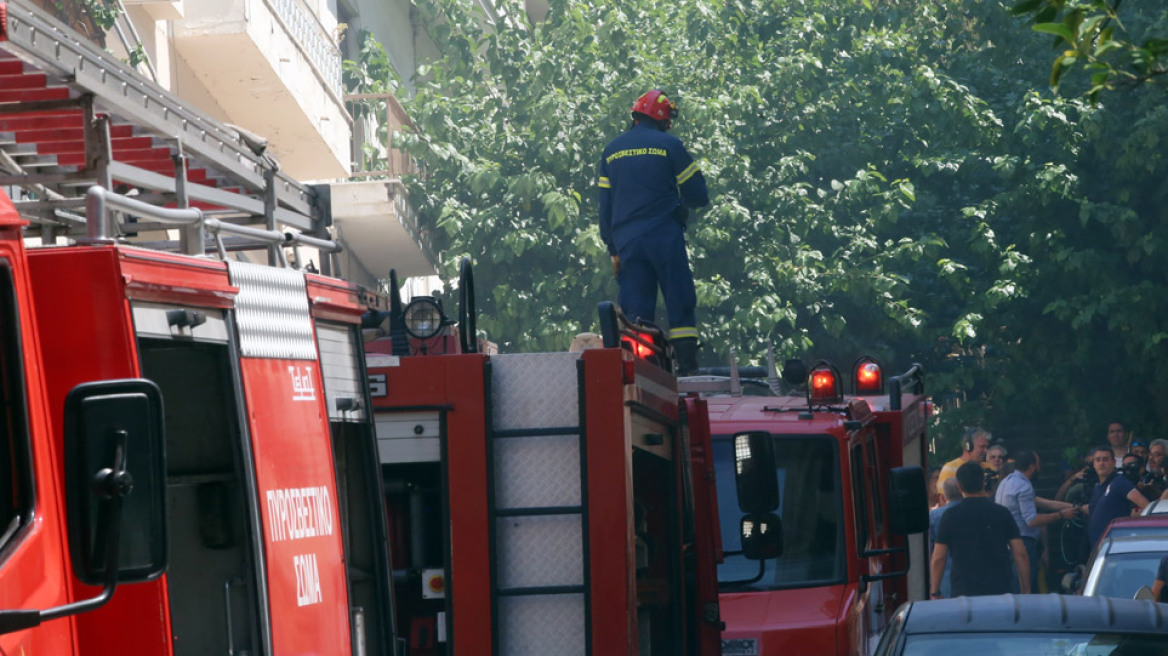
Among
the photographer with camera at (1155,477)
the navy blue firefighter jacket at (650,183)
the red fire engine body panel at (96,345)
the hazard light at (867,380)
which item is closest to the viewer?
the red fire engine body panel at (96,345)

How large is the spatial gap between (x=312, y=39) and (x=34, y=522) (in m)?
14.8

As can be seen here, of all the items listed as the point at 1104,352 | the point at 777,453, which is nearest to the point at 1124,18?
the point at 1104,352

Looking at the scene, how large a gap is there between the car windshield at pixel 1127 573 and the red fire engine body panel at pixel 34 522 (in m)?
7.49

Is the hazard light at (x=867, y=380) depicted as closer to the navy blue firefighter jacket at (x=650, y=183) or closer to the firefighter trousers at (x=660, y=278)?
the firefighter trousers at (x=660, y=278)

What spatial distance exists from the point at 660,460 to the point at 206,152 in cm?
231

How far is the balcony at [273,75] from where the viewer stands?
14.8 meters

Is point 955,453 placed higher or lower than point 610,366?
lower

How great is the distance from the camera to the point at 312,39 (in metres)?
17.4

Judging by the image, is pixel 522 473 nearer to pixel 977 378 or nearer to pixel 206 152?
pixel 206 152

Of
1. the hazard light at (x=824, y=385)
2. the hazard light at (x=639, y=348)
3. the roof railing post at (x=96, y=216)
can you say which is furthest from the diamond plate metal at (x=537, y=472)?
the hazard light at (x=824, y=385)

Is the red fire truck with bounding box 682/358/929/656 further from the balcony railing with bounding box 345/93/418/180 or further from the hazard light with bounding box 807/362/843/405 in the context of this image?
the balcony railing with bounding box 345/93/418/180

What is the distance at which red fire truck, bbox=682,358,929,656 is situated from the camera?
288 inches

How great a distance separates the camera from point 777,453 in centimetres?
790

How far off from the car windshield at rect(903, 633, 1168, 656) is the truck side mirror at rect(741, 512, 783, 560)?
127 centimetres
